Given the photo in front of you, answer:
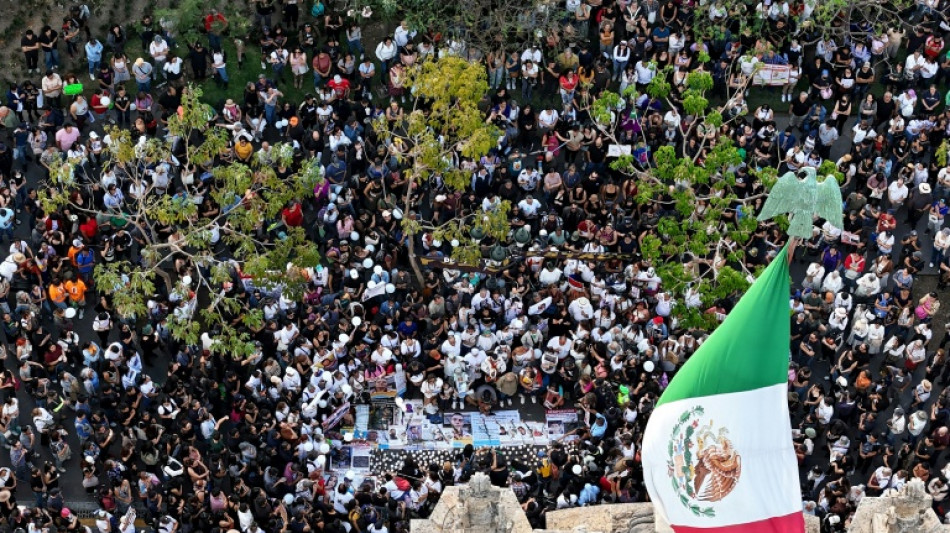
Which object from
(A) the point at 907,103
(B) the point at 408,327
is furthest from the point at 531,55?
(A) the point at 907,103

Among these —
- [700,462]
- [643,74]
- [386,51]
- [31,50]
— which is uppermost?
[31,50]

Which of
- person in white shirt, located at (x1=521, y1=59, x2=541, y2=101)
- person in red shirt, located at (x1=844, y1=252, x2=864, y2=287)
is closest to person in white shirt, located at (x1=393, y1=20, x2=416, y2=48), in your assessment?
person in white shirt, located at (x1=521, y1=59, x2=541, y2=101)

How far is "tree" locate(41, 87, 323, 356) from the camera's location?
32.4 meters

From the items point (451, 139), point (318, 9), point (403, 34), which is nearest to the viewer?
point (451, 139)

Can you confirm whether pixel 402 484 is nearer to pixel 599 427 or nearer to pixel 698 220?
pixel 599 427

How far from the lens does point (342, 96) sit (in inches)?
1524

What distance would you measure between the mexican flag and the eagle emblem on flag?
0.6 inches

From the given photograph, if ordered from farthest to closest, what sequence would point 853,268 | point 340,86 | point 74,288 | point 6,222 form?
point 340,86 < point 6,222 < point 853,268 < point 74,288

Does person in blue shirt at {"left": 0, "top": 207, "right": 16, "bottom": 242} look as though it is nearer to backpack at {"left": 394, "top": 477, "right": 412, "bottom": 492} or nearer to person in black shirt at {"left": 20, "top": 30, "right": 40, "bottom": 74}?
person in black shirt at {"left": 20, "top": 30, "right": 40, "bottom": 74}

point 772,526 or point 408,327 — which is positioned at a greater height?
point 408,327

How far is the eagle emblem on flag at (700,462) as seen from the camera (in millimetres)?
23938

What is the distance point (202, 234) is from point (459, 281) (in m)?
5.85

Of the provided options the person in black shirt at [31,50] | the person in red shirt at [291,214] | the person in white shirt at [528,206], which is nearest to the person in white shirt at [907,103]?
the person in white shirt at [528,206]

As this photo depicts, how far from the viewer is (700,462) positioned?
24016mm
